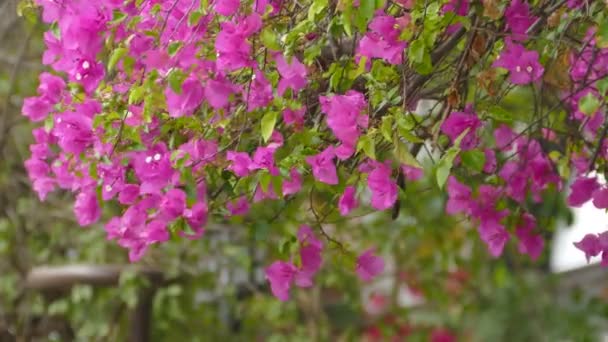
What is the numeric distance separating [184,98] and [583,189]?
85cm

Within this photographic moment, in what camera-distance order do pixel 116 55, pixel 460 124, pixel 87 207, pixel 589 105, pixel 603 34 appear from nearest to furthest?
pixel 589 105 < pixel 603 34 < pixel 116 55 < pixel 460 124 < pixel 87 207

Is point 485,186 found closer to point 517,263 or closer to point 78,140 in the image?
point 78,140

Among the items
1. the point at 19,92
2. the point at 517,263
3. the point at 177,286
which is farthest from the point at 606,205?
the point at 517,263

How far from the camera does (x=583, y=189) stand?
199 cm

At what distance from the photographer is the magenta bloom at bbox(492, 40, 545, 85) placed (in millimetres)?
1647

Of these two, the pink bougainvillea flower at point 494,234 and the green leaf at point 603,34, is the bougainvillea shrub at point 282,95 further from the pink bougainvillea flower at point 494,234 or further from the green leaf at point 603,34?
the pink bougainvillea flower at point 494,234

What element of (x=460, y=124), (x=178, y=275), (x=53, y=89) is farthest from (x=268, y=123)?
(x=178, y=275)

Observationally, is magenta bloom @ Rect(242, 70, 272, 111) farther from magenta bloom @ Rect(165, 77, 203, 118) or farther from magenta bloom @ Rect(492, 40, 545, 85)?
magenta bloom @ Rect(492, 40, 545, 85)

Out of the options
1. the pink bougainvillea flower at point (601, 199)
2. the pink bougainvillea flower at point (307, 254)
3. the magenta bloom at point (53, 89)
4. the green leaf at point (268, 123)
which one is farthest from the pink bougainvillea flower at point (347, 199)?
the magenta bloom at point (53, 89)

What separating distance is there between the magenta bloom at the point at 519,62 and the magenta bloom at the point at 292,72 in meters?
0.32

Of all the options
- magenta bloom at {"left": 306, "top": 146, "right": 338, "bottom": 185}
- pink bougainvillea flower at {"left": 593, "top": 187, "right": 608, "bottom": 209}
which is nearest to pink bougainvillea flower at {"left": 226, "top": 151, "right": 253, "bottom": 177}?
magenta bloom at {"left": 306, "top": 146, "right": 338, "bottom": 185}

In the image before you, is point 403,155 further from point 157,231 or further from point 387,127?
point 157,231

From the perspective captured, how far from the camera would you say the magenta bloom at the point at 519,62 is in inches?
64.9

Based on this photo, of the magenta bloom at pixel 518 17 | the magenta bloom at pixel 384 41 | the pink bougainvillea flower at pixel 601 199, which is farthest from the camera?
the pink bougainvillea flower at pixel 601 199
